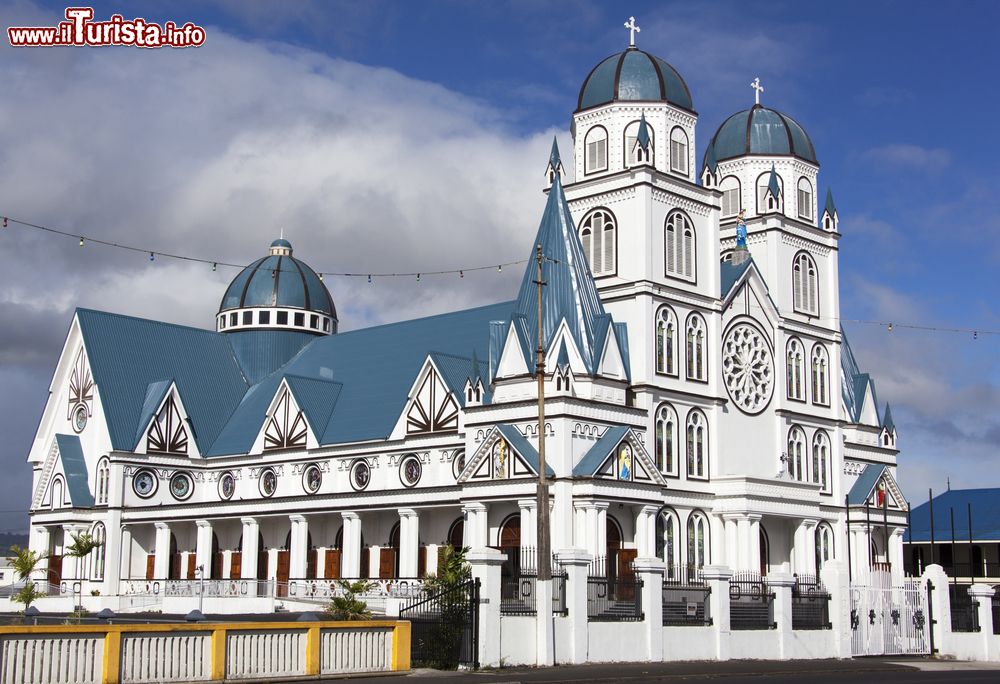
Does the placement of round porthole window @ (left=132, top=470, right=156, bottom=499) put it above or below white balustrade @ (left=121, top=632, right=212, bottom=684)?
above

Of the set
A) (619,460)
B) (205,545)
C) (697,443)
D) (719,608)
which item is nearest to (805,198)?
(697,443)

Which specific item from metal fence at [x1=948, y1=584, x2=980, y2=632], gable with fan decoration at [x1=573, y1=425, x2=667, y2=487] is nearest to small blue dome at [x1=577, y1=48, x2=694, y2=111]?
gable with fan decoration at [x1=573, y1=425, x2=667, y2=487]

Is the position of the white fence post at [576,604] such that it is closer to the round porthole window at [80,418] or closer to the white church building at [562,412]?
the white church building at [562,412]

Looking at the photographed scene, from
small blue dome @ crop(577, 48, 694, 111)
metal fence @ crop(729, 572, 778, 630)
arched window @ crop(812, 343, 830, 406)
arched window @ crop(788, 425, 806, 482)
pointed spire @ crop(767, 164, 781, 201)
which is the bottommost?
metal fence @ crop(729, 572, 778, 630)

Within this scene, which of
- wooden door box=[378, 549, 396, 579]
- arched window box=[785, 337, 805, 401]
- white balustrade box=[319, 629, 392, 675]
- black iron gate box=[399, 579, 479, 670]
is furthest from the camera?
arched window box=[785, 337, 805, 401]

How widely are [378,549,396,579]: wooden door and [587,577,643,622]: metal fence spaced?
1003 inches

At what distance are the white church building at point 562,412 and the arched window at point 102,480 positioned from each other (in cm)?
16

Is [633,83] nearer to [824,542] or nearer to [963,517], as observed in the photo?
[824,542]

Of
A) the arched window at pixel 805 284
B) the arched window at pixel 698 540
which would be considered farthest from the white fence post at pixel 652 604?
the arched window at pixel 805 284

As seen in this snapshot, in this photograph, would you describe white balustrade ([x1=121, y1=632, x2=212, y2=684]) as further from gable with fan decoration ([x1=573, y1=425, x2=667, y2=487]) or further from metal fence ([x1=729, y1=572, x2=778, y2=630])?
gable with fan decoration ([x1=573, y1=425, x2=667, y2=487])

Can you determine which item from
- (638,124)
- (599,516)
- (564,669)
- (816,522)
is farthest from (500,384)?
(564,669)

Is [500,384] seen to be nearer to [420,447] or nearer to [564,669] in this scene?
[420,447]

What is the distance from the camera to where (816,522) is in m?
57.2

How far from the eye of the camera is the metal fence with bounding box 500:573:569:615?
99.8 ft
